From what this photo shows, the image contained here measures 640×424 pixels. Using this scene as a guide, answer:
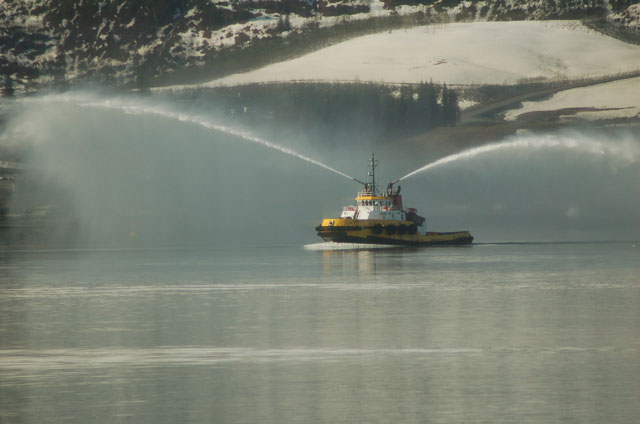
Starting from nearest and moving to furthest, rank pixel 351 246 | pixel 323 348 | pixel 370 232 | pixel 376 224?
pixel 323 348, pixel 370 232, pixel 351 246, pixel 376 224

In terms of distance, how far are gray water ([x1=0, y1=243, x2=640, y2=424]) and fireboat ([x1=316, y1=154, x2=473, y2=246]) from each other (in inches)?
1616

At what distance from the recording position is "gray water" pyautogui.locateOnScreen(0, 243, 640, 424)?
96.0 feet

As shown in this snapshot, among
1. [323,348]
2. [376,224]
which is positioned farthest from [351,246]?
[323,348]

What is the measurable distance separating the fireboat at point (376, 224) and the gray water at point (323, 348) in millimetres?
41035

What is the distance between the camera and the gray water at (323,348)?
29.2 meters

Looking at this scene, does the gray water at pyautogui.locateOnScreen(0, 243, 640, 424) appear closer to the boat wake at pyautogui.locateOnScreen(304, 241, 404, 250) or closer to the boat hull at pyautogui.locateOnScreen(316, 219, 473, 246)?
the boat hull at pyautogui.locateOnScreen(316, 219, 473, 246)

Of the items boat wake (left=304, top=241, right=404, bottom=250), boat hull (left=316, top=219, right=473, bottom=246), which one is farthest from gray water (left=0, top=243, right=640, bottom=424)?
boat wake (left=304, top=241, right=404, bottom=250)

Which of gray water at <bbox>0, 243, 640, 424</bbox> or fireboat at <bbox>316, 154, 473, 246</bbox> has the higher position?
fireboat at <bbox>316, 154, 473, 246</bbox>

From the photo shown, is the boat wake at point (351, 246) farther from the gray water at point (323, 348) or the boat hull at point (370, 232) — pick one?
the gray water at point (323, 348)

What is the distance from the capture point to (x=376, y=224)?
12044cm

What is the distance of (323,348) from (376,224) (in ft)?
266

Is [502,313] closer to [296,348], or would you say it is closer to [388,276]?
[296,348]

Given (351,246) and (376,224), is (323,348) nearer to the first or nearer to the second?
(351,246)

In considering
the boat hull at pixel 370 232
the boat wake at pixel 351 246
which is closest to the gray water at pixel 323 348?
the boat hull at pixel 370 232
